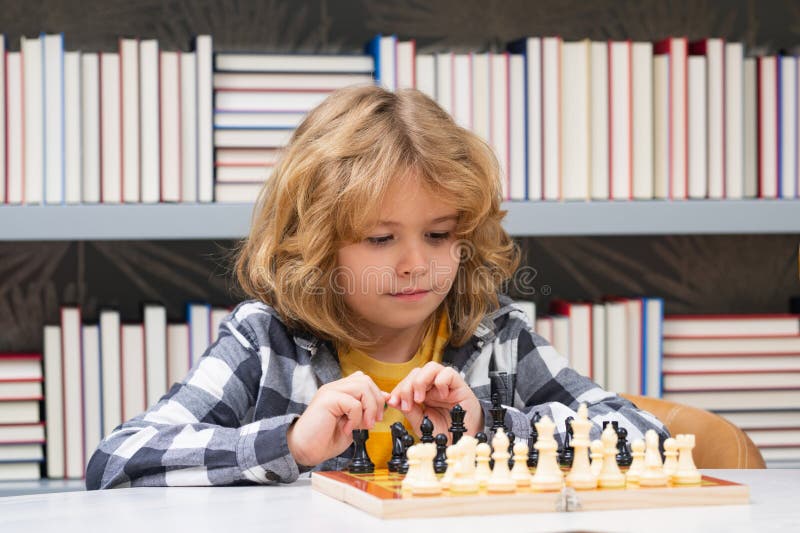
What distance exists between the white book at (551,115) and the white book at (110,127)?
0.85m

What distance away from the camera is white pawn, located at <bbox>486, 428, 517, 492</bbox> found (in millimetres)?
969

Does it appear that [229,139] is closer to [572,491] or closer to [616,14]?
[616,14]

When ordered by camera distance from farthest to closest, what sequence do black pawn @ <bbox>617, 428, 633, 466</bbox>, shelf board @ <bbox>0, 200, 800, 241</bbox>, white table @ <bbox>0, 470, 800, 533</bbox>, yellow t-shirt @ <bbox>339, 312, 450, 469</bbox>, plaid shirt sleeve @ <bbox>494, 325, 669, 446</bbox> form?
1. shelf board @ <bbox>0, 200, 800, 241</bbox>
2. yellow t-shirt @ <bbox>339, 312, 450, 469</bbox>
3. plaid shirt sleeve @ <bbox>494, 325, 669, 446</bbox>
4. black pawn @ <bbox>617, 428, 633, 466</bbox>
5. white table @ <bbox>0, 470, 800, 533</bbox>

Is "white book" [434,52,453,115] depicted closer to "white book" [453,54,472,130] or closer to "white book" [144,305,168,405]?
"white book" [453,54,472,130]

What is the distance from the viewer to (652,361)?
7.18 ft

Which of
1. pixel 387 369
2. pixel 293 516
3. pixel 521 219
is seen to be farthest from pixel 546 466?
pixel 521 219

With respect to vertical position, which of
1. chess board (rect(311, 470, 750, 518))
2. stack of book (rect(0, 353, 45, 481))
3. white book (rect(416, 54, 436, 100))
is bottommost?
stack of book (rect(0, 353, 45, 481))

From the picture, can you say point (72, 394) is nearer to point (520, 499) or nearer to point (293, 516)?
point (293, 516)

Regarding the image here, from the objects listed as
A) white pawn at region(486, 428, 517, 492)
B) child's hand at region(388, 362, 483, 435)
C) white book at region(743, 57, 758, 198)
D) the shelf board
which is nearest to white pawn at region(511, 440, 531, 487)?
white pawn at region(486, 428, 517, 492)

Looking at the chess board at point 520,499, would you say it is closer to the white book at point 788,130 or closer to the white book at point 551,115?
the white book at point 551,115

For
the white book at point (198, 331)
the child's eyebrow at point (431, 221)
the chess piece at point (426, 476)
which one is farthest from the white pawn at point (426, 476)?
the white book at point (198, 331)

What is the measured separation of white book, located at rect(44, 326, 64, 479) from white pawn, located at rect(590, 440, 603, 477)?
4.37 ft

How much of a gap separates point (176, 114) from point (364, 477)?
3.74ft

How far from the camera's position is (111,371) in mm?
2041
